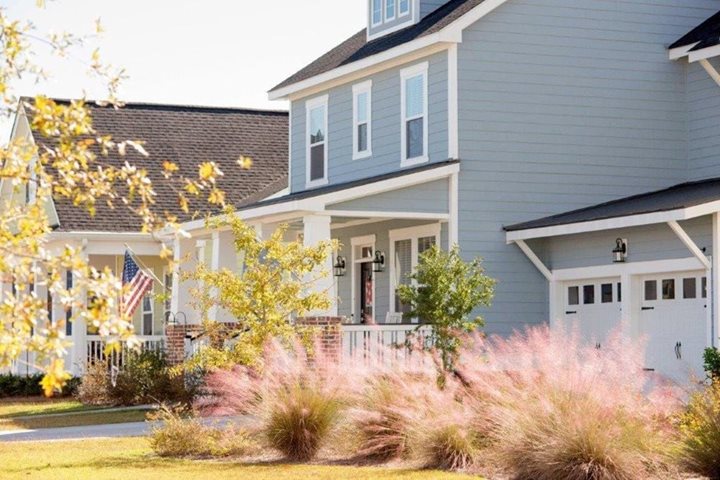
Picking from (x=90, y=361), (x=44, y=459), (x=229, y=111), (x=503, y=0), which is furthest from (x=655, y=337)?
(x=229, y=111)

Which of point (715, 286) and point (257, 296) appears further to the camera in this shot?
point (715, 286)

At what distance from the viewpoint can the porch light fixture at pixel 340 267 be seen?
3062 centimetres

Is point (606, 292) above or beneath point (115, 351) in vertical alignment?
above

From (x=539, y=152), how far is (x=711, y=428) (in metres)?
12.6

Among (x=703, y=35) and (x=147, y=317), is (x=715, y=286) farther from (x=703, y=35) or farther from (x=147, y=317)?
(x=147, y=317)

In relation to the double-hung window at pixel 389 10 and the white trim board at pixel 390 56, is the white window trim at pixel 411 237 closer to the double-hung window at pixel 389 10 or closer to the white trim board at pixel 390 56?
the white trim board at pixel 390 56

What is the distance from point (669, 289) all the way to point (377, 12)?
9.91 m

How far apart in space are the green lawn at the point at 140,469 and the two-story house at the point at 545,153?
24.0 feet

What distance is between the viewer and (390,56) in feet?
89.7

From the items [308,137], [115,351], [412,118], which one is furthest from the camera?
[115,351]

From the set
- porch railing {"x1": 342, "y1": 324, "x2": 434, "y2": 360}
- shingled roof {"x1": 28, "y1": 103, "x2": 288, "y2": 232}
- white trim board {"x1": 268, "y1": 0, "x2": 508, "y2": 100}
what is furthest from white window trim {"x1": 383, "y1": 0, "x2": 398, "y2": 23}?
porch railing {"x1": 342, "y1": 324, "x2": 434, "y2": 360}

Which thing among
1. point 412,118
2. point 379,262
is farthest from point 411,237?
point 412,118

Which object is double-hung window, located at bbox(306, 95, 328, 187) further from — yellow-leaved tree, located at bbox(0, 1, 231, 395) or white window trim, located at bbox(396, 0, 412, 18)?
yellow-leaved tree, located at bbox(0, 1, 231, 395)

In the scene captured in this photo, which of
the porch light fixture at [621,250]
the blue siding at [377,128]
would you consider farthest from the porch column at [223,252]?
the porch light fixture at [621,250]
